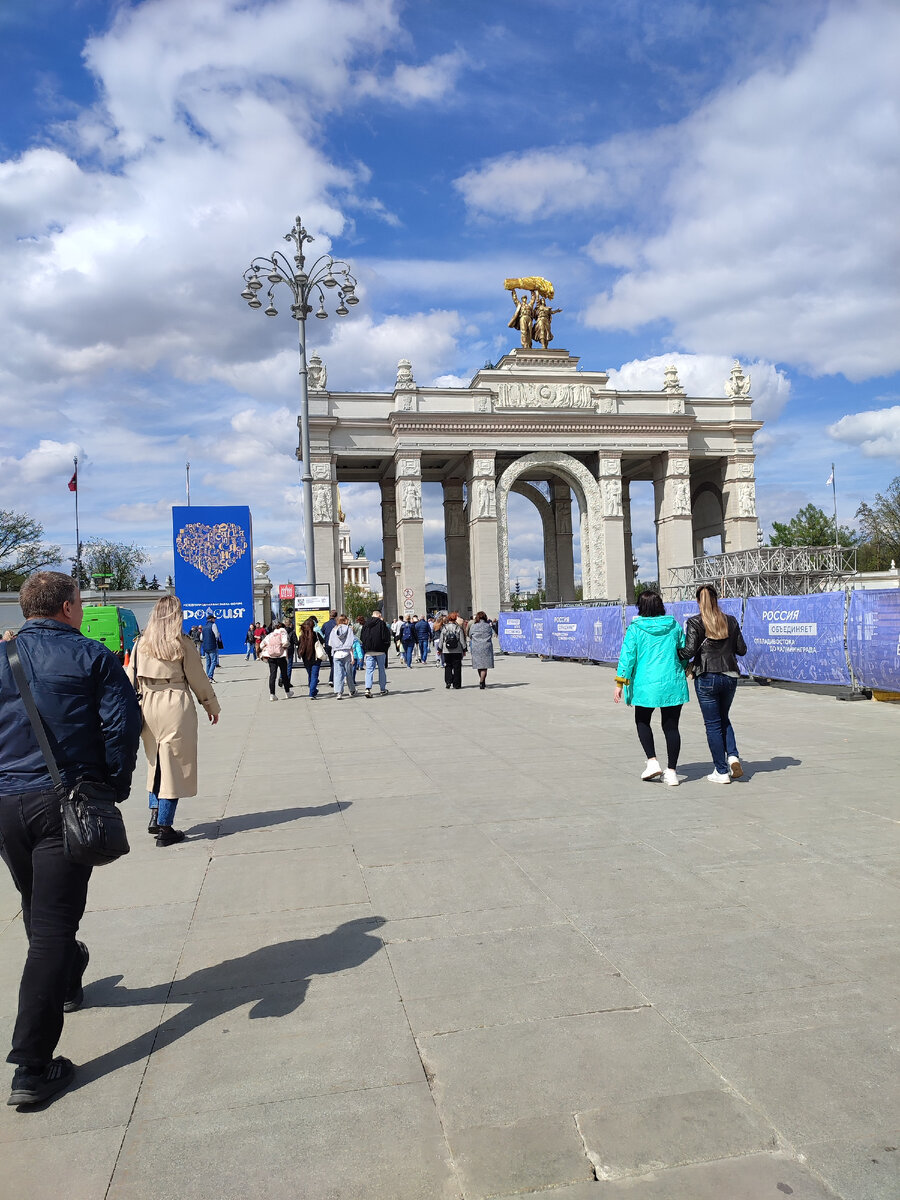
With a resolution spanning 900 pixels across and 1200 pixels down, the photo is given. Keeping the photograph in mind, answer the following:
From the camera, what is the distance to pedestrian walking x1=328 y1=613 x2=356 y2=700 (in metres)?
18.7

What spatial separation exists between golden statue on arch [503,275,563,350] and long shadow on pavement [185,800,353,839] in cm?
4664

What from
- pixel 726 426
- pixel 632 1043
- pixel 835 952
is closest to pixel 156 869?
pixel 632 1043

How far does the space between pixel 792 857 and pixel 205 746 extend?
8.85 metres

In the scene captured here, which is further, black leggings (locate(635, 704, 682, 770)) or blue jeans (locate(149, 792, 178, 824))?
black leggings (locate(635, 704, 682, 770))

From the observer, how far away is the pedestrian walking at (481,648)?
18953mm

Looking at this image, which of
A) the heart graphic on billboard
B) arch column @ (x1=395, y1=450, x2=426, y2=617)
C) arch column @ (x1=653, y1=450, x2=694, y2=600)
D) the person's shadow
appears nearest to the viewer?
the person's shadow

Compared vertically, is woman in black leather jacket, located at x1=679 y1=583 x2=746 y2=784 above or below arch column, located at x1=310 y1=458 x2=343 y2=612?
below

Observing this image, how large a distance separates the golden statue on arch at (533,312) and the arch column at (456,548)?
9779mm

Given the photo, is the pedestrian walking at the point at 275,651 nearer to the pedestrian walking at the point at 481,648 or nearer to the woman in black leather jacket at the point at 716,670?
the pedestrian walking at the point at 481,648

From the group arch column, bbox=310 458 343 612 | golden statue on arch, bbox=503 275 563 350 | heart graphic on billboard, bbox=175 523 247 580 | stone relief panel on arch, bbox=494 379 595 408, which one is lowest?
heart graphic on billboard, bbox=175 523 247 580

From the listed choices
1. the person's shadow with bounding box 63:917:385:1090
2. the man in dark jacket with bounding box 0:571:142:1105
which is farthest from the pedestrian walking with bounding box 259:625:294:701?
the man in dark jacket with bounding box 0:571:142:1105

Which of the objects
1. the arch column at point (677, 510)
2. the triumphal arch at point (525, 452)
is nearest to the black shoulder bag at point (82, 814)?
the triumphal arch at point (525, 452)

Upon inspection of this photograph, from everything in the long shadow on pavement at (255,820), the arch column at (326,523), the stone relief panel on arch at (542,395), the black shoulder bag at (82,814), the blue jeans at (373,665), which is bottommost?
the long shadow on pavement at (255,820)

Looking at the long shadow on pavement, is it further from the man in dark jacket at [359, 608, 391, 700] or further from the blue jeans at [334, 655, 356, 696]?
the blue jeans at [334, 655, 356, 696]
